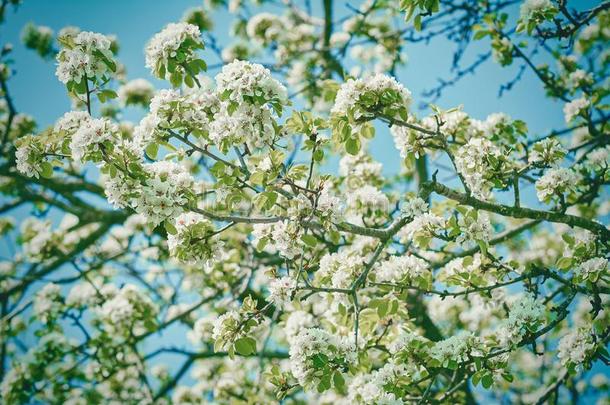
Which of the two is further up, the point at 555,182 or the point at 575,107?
the point at 575,107

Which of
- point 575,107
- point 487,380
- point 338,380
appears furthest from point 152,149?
point 575,107

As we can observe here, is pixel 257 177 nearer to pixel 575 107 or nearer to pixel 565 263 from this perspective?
pixel 565 263

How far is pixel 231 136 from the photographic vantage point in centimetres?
305

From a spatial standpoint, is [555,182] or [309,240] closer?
[309,240]

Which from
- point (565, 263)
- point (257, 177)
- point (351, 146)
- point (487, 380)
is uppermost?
point (351, 146)

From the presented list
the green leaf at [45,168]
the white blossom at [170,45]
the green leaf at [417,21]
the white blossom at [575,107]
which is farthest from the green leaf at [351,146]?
the white blossom at [575,107]

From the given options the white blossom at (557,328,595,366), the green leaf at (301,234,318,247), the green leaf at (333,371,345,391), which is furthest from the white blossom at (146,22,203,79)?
the white blossom at (557,328,595,366)

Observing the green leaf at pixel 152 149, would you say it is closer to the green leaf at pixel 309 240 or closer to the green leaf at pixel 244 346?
the green leaf at pixel 309 240

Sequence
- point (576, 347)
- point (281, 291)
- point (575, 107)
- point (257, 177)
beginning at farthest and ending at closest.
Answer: point (575, 107)
point (576, 347)
point (281, 291)
point (257, 177)

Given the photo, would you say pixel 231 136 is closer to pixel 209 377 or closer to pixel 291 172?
pixel 291 172

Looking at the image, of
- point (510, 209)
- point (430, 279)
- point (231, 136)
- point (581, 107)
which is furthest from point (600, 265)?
point (231, 136)

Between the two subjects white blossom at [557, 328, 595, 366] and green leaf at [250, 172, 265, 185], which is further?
white blossom at [557, 328, 595, 366]

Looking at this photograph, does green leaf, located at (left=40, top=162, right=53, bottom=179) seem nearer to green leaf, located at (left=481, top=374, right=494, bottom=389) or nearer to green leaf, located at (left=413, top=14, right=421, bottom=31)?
green leaf, located at (left=413, top=14, right=421, bottom=31)

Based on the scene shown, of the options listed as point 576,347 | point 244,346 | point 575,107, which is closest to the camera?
point 244,346
